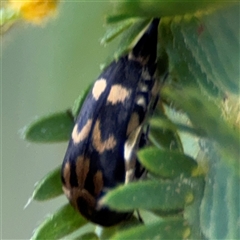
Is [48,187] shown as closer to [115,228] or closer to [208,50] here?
[115,228]

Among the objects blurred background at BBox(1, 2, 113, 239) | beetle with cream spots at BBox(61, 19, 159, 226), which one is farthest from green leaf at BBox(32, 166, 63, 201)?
blurred background at BBox(1, 2, 113, 239)

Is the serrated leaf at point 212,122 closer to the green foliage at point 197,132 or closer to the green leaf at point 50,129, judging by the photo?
the green foliage at point 197,132

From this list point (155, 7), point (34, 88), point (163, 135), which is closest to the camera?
point (155, 7)

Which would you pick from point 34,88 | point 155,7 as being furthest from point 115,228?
point 34,88

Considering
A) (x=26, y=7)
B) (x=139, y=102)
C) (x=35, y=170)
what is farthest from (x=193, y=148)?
(x=35, y=170)

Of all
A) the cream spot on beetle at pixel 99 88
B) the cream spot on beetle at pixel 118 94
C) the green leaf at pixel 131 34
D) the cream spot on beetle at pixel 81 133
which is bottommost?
the cream spot on beetle at pixel 81 133

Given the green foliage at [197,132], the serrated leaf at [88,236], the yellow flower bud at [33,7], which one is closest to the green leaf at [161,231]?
the green foliage at [197,132]
